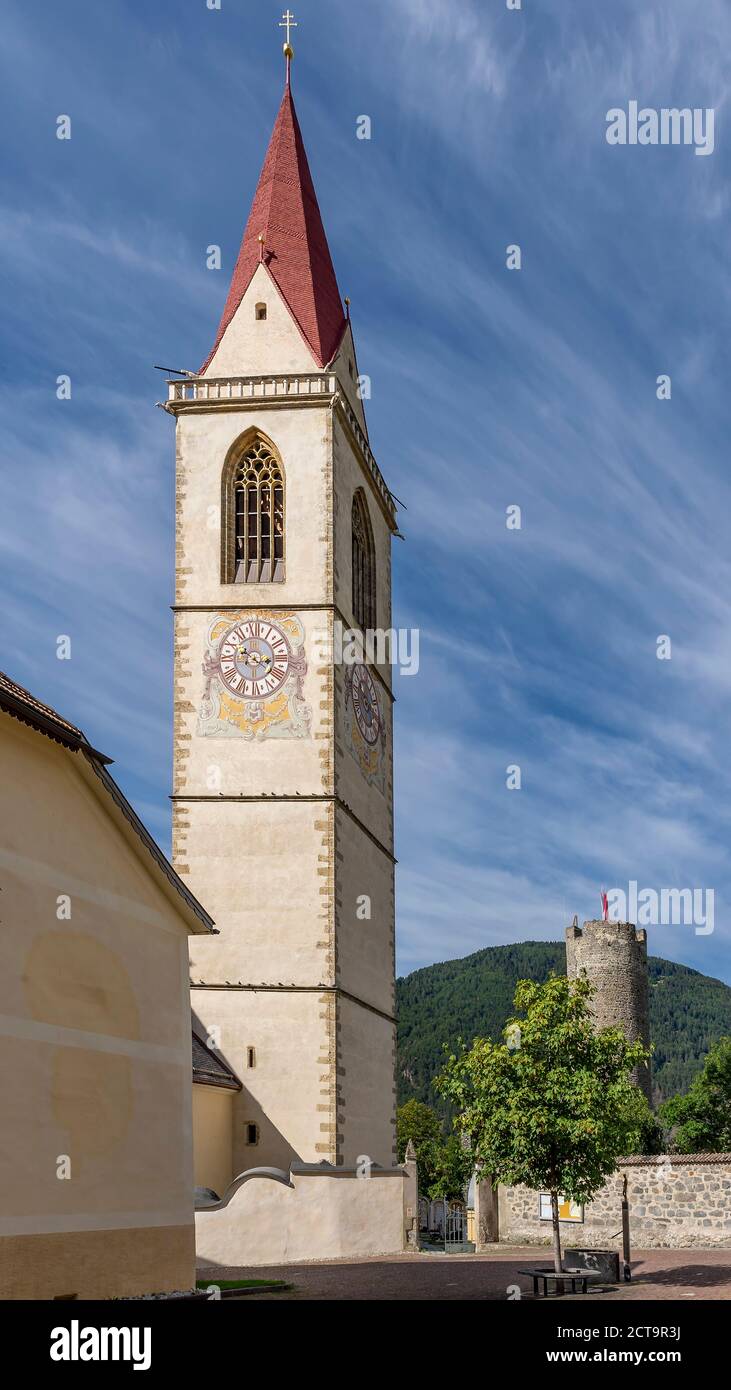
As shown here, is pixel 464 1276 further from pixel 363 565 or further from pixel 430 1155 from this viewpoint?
pixel 430 1155

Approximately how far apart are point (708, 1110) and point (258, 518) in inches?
1464

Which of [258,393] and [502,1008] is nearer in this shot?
[258,393]

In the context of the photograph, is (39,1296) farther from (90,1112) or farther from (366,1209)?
(366,1209)

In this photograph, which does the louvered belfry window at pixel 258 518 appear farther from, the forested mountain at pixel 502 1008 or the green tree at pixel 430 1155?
the forested mountain at pixel 502 1008

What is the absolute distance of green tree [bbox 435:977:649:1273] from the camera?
21766 millimetres

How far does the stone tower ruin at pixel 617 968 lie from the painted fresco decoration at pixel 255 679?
1771 inches

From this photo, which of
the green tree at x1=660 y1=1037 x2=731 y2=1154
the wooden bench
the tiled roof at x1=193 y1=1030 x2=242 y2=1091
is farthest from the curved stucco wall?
the green tree at x1=660 y1=1037 x2=731 y2=1154

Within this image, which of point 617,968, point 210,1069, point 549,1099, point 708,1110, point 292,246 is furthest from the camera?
point 617,968

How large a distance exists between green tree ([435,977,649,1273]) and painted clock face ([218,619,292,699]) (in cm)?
1477

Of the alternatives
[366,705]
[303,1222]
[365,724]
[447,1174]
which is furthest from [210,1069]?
[447,1174]

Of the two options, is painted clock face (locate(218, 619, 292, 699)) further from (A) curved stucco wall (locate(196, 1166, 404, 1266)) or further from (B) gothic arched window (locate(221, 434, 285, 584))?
(A) curved stucco wall (locate(196, 1166, 404, 1266))

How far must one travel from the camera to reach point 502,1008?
141625 millimetres

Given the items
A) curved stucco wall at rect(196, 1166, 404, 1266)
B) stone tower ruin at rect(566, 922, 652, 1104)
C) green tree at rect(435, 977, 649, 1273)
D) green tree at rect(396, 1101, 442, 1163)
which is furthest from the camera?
green tree at rect(396, 1101, 442, 1163)
